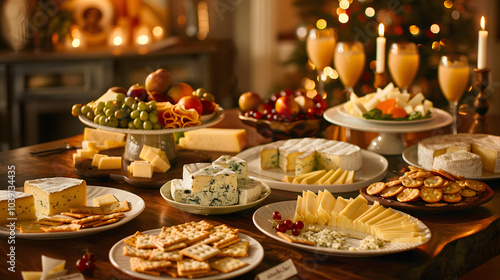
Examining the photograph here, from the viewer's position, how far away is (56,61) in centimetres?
408

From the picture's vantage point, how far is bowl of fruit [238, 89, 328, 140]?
2072 millimetres

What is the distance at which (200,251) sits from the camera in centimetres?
110

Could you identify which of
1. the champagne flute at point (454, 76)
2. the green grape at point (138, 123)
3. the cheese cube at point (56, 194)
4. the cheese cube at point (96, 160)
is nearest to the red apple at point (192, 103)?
the green grape at point (138, 123)

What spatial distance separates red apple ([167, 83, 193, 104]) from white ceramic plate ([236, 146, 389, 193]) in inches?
11.8

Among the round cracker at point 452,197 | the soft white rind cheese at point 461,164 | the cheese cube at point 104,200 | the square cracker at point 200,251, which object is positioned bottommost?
the square cracker at point 200,251

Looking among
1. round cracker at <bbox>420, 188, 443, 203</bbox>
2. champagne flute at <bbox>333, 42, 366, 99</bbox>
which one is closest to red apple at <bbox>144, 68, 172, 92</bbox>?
champagne flute at <bbox>333, 42, 366, 99</bbox>

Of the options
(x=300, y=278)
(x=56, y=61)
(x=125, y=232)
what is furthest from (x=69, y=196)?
(x=56, y=61)

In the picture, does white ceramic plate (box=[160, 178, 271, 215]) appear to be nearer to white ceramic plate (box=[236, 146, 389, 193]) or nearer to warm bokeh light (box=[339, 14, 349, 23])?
white ceramic plate (box=[236, 146, 389, 193])

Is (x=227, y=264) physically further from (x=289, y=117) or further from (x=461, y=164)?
(x=289, y=117)

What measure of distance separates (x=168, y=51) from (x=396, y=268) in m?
3.49

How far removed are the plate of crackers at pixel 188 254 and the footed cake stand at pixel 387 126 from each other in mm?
875

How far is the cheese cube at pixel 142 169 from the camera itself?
5.57ft

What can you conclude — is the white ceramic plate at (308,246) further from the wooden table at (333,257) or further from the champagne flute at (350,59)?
the champagne flute at (350,59)

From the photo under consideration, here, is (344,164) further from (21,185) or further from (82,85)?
(82,85)
